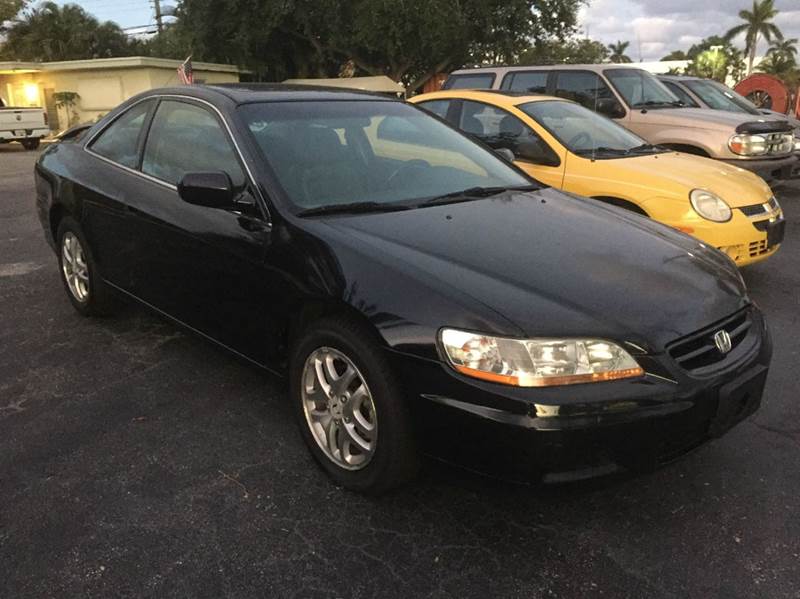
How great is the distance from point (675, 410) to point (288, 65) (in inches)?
1289

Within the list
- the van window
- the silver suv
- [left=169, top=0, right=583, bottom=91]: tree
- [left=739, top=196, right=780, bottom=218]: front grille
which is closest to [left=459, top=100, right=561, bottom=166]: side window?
[left=739, top=196, right=780, bottom=218]: front grille

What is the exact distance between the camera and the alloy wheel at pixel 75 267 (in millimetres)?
4492

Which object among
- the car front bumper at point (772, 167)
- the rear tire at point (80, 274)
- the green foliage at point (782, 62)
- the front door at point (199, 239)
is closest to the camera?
the front door at point (199, 239)

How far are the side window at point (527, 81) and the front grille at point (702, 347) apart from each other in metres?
6.86

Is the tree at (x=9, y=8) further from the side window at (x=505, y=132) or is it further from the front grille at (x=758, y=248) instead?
the front grille at (x=758, y=248)

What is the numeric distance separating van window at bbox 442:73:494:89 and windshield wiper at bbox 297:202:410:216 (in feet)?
22.1

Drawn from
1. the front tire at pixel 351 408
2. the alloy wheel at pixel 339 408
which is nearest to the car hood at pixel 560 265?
the front tire at pixel 351 408

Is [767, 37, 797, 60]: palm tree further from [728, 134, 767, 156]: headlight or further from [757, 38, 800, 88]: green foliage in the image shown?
[728, 134, 767, 156]: headlight

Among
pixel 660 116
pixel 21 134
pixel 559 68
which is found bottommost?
pixel 21 134

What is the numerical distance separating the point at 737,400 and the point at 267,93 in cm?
259

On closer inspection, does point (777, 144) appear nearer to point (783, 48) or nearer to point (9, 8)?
point (9, 8)

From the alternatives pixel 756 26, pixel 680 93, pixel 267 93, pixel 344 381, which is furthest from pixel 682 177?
pixel 756 26

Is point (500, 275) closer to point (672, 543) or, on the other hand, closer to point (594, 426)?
point (594, 426)

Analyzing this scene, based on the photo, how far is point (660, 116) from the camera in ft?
27.2
